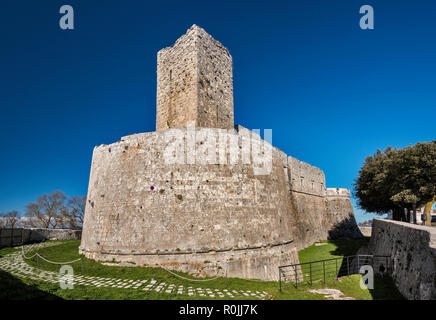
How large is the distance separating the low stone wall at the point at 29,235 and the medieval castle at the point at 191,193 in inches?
384

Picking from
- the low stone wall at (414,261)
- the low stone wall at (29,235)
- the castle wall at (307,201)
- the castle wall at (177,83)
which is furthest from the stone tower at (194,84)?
the low stone wall at (29,235)

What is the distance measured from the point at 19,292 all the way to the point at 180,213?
6164 mm

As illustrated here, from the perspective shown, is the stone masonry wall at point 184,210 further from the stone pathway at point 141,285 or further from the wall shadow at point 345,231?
the wall shadow at point 345,231

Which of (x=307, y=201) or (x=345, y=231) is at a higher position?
(x=307, y=201)

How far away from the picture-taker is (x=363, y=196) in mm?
27328

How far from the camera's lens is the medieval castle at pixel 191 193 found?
11.3 meters

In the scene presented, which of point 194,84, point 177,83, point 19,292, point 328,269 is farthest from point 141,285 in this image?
point 328,269

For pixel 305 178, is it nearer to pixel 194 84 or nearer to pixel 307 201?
pixel 307 201

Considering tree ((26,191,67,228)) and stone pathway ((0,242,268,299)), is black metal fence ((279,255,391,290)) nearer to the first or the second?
stone pathway ((0,242,268,299))

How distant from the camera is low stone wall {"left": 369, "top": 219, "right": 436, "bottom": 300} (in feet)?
18.1

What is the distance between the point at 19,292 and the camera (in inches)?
269

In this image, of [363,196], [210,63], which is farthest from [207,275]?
[363,196]
